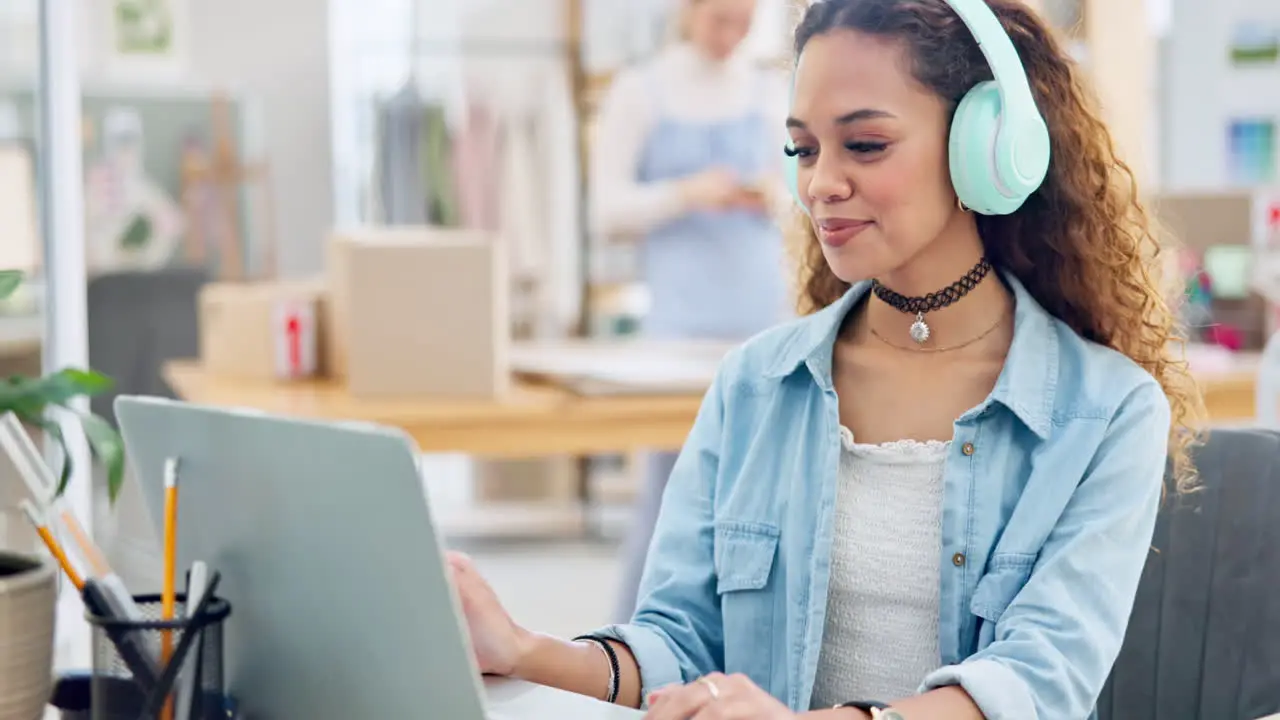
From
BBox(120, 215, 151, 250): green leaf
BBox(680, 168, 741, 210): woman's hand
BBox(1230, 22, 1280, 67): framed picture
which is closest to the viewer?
BBox(680, 168, 741, 210): woman's hand

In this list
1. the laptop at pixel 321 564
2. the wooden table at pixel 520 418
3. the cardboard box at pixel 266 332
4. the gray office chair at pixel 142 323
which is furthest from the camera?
the gray office chair at pixel 142 323

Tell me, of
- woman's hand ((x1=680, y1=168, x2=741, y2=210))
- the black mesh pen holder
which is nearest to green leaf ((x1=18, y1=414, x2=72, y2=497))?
the black mesh pen holder

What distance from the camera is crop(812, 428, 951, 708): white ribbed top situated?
4.05 feet

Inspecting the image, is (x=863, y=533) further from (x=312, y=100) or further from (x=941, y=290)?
(x=312, y=100)

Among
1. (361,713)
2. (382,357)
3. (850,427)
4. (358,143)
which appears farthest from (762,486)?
(358,143)

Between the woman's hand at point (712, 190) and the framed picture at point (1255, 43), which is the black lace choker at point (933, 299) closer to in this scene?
the woman's hand at point (712, 190)

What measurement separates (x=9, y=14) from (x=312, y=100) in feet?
11.0

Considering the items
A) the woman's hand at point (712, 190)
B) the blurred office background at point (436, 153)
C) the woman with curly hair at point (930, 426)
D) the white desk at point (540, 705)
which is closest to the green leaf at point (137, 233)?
the blurred office background at point (436, 153)

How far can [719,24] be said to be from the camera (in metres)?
3.19

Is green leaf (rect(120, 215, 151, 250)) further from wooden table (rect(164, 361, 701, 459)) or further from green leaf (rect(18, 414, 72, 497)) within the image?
green leaf (rect(18, 414, 72, 497))

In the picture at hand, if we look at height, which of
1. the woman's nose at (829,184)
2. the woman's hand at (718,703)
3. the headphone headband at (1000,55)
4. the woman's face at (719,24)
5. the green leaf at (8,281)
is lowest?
the woman's hand at (718,703)

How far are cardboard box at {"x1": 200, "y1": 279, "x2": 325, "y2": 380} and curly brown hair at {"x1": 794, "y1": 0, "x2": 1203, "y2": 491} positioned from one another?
1502mm

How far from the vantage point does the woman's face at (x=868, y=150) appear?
1.17 meters

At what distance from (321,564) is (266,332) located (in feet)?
6.14
